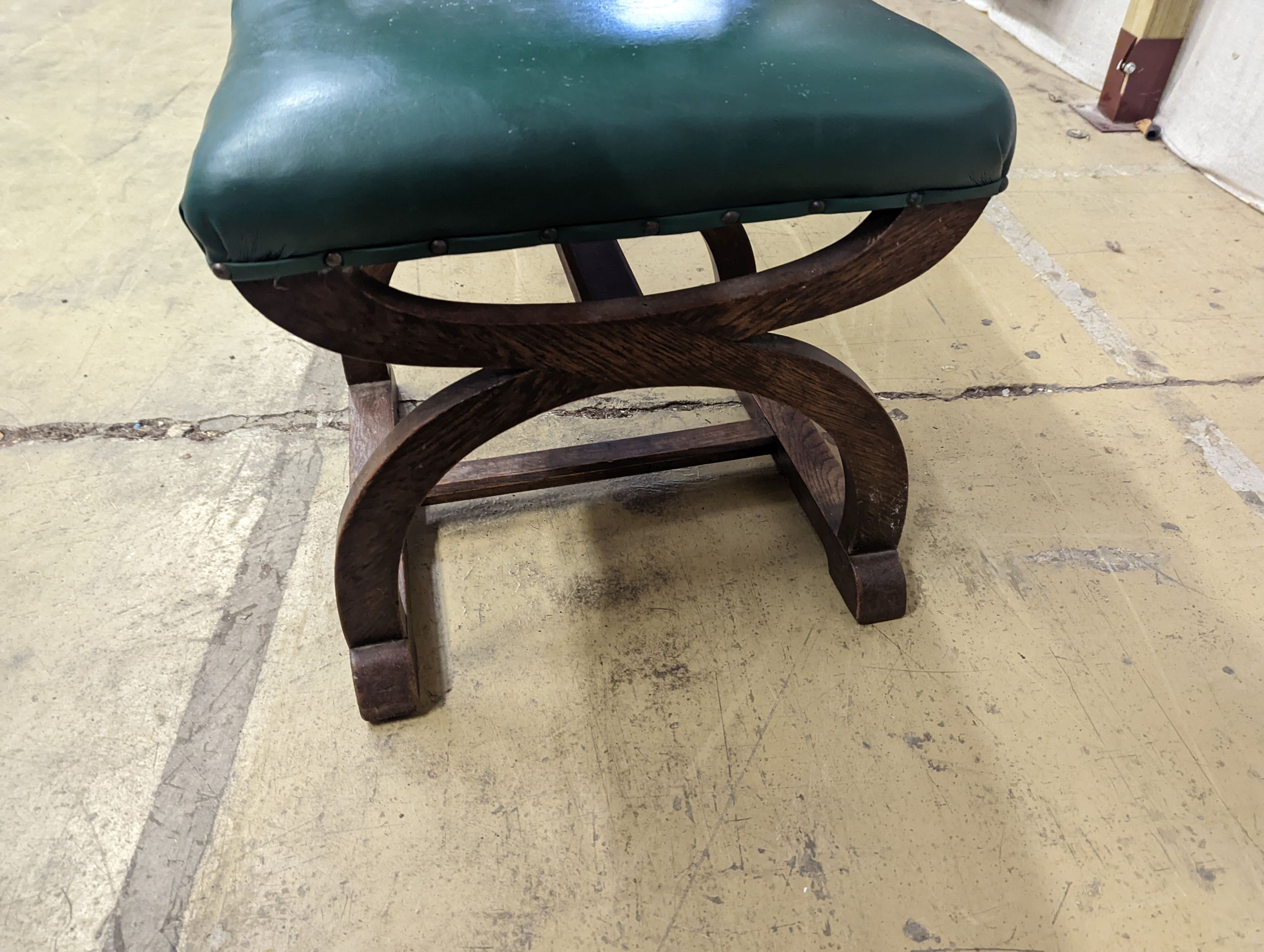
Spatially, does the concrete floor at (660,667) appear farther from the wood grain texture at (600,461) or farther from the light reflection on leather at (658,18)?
the light reflection on leather at (658,18)

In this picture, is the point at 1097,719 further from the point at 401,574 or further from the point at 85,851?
the point at 85,851

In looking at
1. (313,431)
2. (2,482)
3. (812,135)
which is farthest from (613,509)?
(2,482)

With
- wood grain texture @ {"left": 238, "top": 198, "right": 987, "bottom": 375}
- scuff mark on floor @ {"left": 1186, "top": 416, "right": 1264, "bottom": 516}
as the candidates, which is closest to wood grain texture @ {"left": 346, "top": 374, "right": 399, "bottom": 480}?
wood grain texture @ {"left": 238, "top": 198, "right": 987, "bottom": 375}

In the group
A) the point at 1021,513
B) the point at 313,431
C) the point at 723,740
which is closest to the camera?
the point at 723,740

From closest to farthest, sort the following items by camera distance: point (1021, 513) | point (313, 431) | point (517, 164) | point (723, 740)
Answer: point (517, 164), point (723, 740), point (1021, 513), point (313, 431)

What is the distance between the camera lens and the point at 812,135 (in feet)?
1.98

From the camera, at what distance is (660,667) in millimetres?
887

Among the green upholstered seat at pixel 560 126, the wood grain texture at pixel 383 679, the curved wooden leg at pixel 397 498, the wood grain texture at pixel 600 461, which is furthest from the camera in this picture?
the wood grain texture at pixel 600 461

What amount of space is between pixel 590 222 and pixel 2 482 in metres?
0.93

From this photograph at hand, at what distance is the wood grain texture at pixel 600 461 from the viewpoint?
0.99 m

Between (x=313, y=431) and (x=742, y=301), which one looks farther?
(x=313, y=431)

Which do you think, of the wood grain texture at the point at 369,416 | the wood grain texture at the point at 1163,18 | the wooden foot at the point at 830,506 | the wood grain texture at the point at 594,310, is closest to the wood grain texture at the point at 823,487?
the wooden foot at the point at 830,506

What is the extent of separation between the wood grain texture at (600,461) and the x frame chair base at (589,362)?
15 cm

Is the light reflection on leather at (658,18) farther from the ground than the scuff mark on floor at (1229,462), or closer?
farther from the ground
